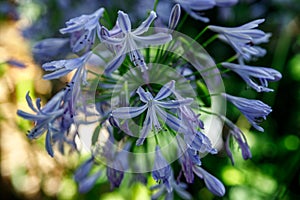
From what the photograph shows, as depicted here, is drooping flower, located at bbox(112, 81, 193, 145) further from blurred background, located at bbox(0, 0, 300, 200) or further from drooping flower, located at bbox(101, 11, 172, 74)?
blurred background, located at bbox(0, 0, 300, 200)

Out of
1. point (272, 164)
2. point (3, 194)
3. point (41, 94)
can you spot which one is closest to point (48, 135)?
point (41, 94)

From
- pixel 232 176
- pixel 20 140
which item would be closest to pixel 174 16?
pixel 232 176

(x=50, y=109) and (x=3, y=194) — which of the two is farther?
(x=3, y=194)

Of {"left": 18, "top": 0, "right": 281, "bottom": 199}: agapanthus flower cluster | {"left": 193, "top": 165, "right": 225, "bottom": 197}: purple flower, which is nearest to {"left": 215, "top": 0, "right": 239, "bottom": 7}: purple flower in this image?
{"left": 18, "top": 0, "right": 281, "bottom": 199}: agapanthus flower cluster

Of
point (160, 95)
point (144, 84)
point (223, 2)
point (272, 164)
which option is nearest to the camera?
point (160, 95)

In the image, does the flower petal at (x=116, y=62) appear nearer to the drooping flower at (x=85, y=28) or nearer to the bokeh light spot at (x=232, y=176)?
the drooping flower at (x=85, y=28)

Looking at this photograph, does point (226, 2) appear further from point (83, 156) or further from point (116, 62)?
point (83, 156)

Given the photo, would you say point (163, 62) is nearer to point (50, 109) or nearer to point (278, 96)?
point (50, 109)
